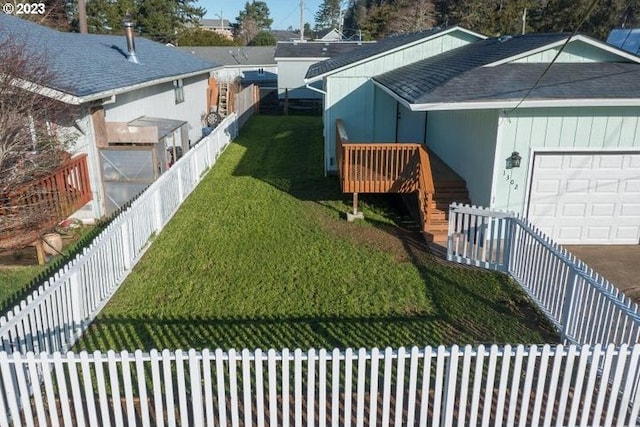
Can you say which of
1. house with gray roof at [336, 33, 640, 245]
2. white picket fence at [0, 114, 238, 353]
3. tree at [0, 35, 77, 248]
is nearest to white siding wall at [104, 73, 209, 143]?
tree at [0, 35, 77, 248]

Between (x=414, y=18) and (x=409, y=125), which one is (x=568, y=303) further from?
(x=414, y=18)

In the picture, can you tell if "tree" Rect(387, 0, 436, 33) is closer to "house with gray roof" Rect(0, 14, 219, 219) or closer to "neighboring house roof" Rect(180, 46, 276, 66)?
"neighboring house roof" Rect(180, 46, 276, 66)

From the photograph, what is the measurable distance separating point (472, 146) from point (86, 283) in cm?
767

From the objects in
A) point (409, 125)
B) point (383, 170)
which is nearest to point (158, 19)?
point (409, 125)

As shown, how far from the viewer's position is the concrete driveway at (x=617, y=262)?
8041 millimetres

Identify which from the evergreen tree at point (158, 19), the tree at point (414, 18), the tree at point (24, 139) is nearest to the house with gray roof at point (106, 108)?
the tree at point (24, 139)

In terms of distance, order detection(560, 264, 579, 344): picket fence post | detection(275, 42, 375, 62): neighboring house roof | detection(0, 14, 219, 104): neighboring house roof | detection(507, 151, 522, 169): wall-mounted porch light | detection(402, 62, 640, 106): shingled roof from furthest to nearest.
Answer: detection(275, 42, 375, 62): neighboring house roof → detection(0, 14, 219, 104): neighboring house roof → detection(507, 151, 522, 169): wall-mounted porch light → detection(402, 62, 640, 106): shingled roof → detection(560, 264, 579, 344): picket fence post

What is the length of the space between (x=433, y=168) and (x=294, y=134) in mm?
12274

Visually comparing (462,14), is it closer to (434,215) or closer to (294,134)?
(294,134)

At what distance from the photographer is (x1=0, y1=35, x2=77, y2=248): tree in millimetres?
8586

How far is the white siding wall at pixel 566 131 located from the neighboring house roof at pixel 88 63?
814 centimetres

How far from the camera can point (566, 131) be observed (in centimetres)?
913

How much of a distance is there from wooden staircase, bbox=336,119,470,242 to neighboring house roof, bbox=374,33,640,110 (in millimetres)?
1320

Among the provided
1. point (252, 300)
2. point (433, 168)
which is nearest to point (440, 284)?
point (252, 300)
